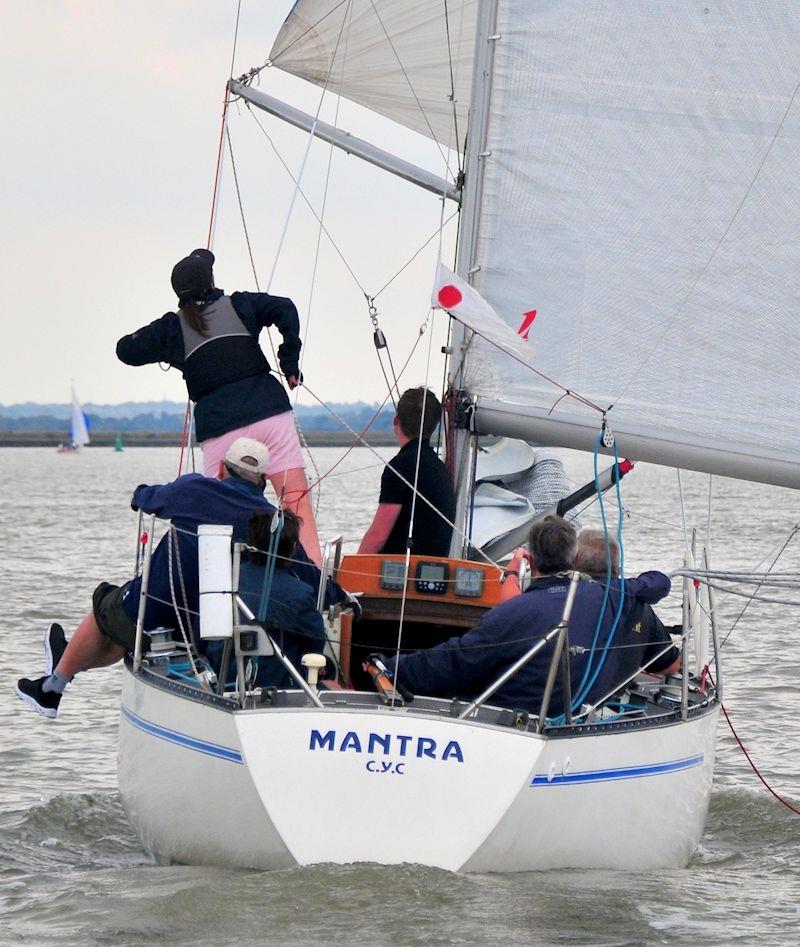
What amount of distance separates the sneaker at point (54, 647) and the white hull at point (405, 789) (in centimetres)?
159

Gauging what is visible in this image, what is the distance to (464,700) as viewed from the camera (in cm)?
614

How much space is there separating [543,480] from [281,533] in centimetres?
345

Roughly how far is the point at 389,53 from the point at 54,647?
4907 mm

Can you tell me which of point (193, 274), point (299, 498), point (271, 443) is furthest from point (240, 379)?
point (299, 498)

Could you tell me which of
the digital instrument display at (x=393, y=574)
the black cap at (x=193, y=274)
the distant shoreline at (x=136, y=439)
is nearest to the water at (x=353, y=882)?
the digital instrument display at (x=393, y=574)

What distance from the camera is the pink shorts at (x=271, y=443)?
26.3 feet

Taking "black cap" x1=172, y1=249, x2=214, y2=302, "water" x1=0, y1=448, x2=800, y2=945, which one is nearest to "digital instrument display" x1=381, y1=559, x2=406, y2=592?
"water" x1=0, y1=448, x2=800, y2=945

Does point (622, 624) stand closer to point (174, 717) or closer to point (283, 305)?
point (174, 717)

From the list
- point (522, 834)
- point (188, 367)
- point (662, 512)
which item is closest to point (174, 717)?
point (522, 834)

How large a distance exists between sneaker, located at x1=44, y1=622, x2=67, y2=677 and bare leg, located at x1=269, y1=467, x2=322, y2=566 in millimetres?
1237

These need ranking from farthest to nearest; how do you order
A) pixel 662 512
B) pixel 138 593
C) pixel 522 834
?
pixel 662 512 → pixel 138 593 → pixel 522 834

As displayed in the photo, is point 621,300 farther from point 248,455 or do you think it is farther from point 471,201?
point 248,455

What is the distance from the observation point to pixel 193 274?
310 inches

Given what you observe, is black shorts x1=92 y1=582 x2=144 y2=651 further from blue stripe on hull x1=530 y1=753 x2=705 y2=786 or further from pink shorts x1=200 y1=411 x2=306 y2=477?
blue stripe on hull x1=530 y1=753 x2=705 y2=786
